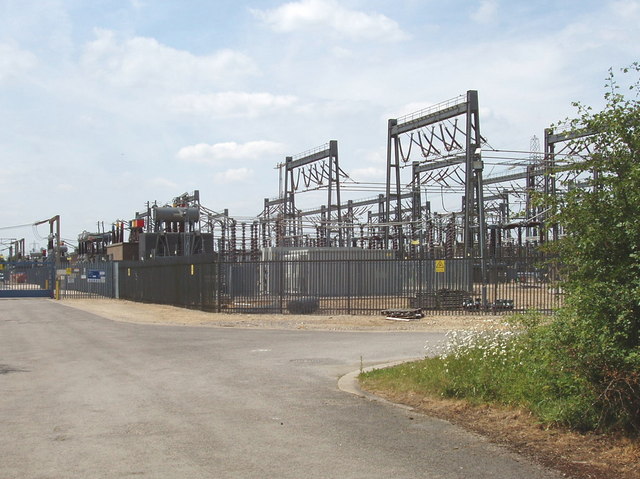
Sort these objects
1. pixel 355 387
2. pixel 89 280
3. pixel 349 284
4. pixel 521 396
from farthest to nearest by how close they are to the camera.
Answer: pixel 89 280 → pixel 349 284 → pixel 355 387 → pixel 521 396

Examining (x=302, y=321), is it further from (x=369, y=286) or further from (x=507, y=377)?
(x=507, y=377)

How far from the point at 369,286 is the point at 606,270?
19.6 m

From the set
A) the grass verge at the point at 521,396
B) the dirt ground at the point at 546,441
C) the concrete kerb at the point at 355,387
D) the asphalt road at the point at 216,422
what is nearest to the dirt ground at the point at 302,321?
the asphalt road at the point at 216,422

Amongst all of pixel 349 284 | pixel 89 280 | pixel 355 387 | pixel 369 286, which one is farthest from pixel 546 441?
pixel 89 280

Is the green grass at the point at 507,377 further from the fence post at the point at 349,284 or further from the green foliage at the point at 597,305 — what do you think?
the fence post at the point at 349,284

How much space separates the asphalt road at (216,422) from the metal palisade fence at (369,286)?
10620 mm

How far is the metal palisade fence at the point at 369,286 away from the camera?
25.4m

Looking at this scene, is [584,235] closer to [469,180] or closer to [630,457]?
[630,457]

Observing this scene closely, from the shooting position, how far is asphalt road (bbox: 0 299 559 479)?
6312 mm

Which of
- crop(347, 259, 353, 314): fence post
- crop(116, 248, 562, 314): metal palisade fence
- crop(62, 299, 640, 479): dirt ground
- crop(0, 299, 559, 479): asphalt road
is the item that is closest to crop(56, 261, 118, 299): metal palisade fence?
crop(116, 248, 562, 314): metal palisade fence

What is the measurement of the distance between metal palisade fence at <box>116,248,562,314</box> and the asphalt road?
34.8 ft

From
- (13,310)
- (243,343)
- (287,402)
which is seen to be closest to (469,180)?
(243,343)

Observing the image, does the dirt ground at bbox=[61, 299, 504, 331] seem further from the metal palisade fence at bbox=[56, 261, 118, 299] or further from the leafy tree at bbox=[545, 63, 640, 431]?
the metal palisade fence at bbox=[56, 261, 118, 299]

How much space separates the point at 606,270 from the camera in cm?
704
